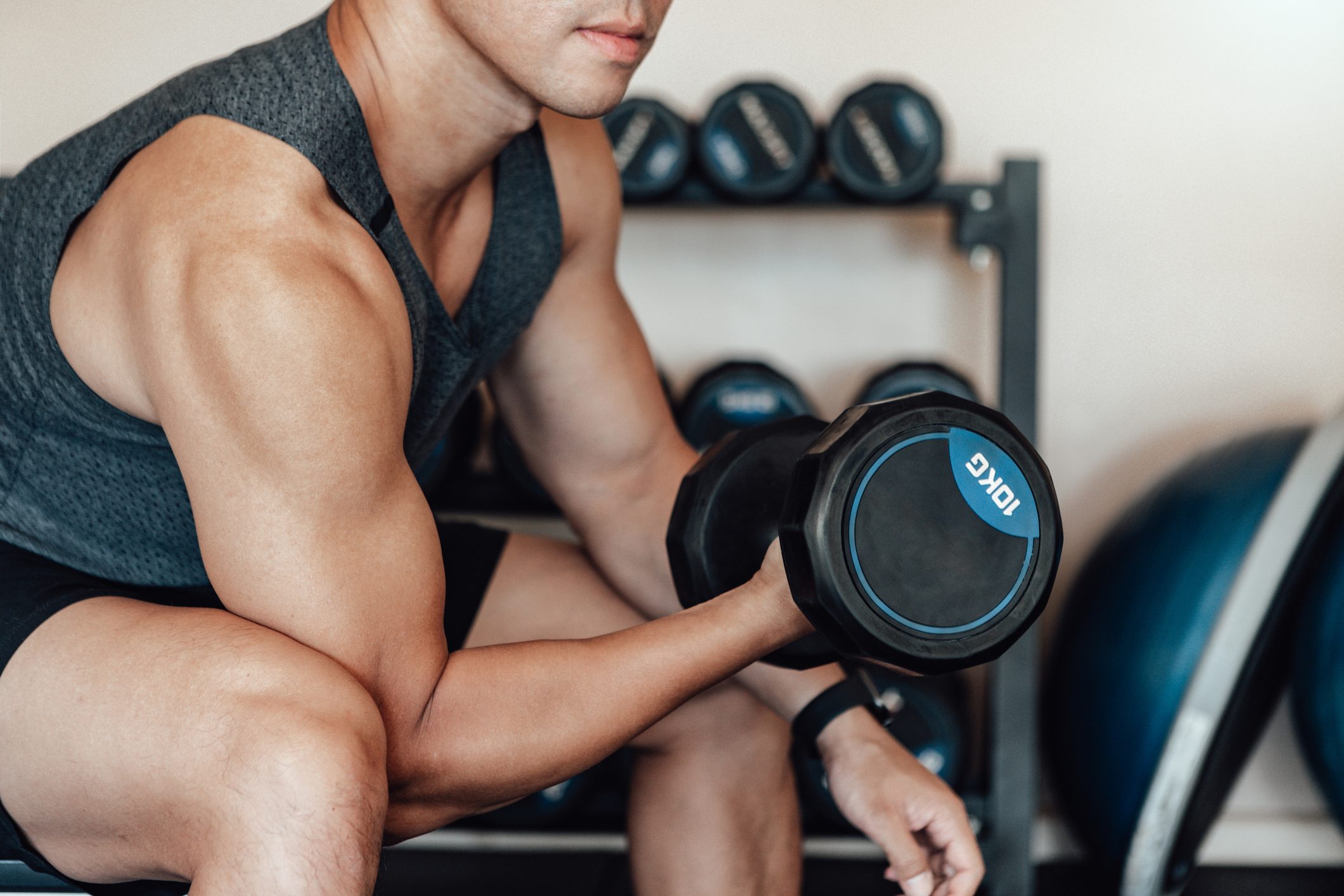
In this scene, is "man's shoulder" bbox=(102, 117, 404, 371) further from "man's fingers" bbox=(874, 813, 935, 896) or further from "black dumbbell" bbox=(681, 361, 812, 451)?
"black dumbbell" bbox=(681, 361, 812, 451)

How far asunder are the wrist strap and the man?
0.04ft

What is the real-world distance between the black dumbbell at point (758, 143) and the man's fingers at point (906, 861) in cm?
101

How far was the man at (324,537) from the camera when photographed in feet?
2.41

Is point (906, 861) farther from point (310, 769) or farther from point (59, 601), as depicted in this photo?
point (59, 601)

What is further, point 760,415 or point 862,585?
point 760,415

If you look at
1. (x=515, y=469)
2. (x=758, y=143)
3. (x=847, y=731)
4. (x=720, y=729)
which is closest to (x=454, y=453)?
(x=515, y=469)

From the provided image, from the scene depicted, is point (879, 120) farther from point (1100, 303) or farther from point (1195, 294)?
point (1195, 294)

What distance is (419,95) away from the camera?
3.24ft

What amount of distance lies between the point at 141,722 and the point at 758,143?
1.23 metres

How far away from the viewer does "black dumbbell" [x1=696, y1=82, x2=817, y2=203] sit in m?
1.67

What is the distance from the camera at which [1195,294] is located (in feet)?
6.46

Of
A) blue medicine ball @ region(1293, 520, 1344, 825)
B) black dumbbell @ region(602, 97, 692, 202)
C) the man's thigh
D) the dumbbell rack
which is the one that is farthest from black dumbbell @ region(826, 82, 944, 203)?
the man's thigh

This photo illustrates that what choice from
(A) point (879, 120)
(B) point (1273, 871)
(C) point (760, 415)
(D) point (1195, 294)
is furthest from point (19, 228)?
(B) point (1273, 871)

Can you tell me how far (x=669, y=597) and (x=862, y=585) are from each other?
438mm
